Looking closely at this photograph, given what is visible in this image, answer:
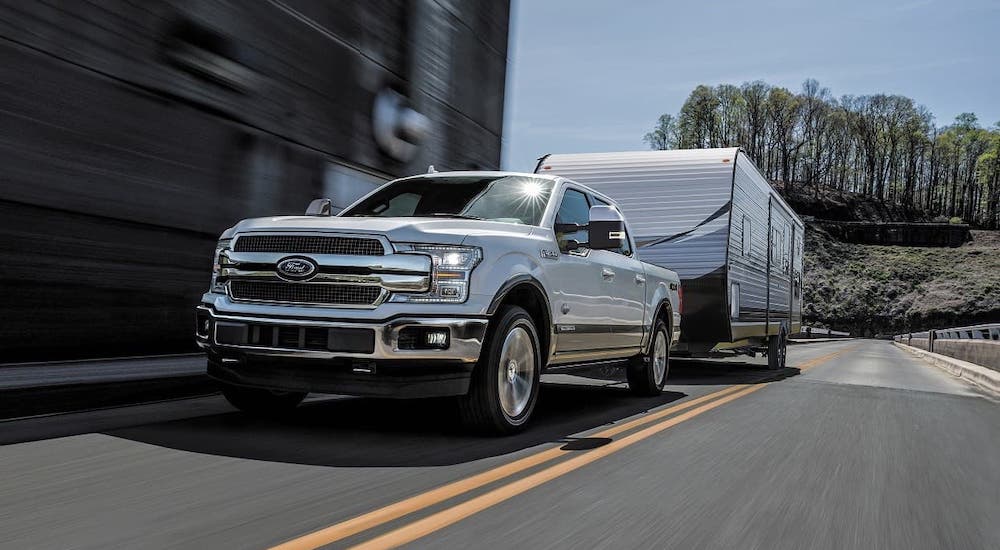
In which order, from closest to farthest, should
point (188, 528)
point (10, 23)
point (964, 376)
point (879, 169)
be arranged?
point (188, 528) < point (10, 23) < point (964, 376) < point (879, 169)

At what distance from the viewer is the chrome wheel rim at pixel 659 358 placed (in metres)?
9.58

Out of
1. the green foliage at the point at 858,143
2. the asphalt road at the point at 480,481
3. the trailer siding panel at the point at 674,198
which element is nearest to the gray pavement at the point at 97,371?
the asphalt road at the point at 480,481

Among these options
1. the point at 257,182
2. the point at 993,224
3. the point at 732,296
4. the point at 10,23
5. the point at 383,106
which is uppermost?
the point at 993,224

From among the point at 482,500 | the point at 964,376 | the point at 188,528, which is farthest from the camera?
the point at 964,376

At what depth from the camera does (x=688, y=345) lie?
39.9ft

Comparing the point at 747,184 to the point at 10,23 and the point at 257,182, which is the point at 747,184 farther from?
the point at 10,23

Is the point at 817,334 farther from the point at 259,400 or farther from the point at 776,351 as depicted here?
the point at 259,400

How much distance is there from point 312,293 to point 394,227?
665mm

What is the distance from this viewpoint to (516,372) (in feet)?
20.9

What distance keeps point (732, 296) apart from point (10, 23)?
359 inches

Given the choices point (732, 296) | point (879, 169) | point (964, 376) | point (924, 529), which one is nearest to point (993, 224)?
point (879, 169)

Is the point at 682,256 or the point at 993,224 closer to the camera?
the point at 682,256

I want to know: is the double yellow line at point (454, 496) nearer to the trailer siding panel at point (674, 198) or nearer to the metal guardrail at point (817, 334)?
the trailer siding panel at point (674, 198)

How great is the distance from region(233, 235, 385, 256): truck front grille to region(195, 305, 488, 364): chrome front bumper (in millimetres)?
455
